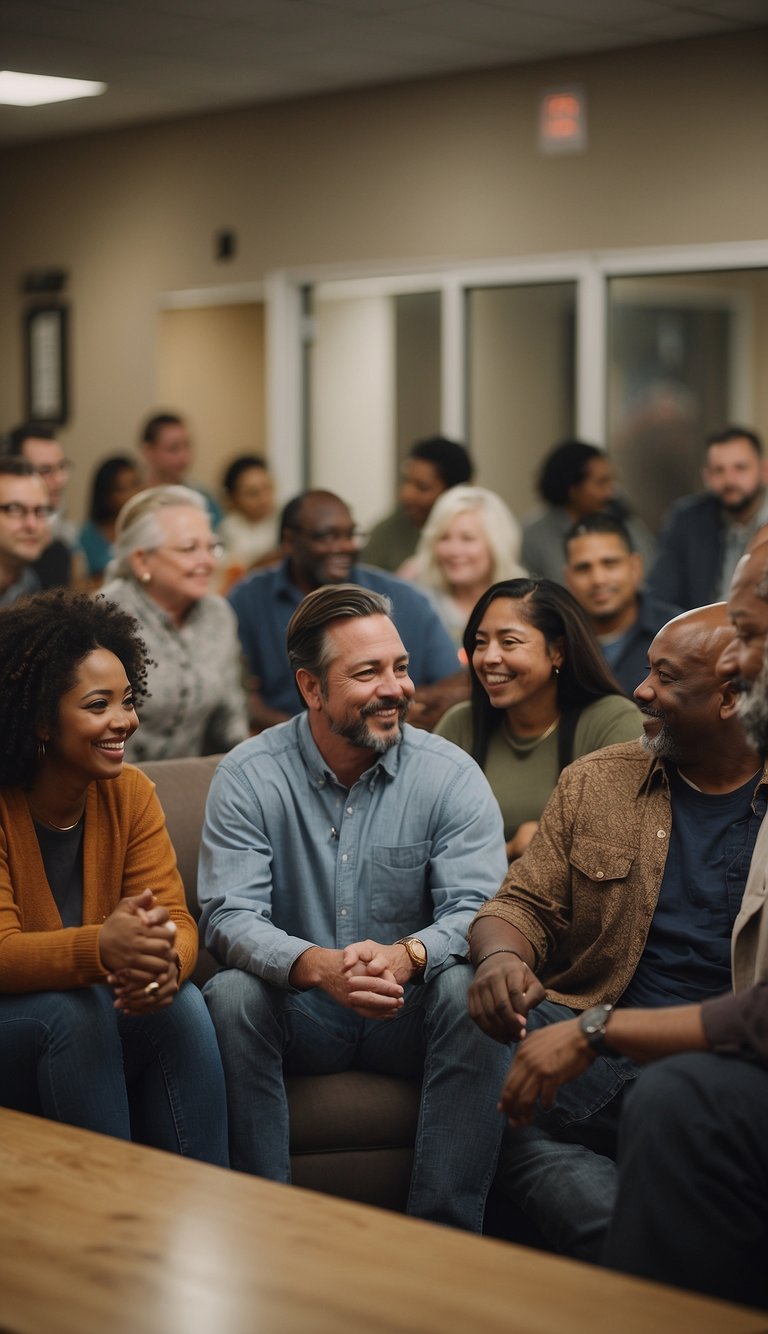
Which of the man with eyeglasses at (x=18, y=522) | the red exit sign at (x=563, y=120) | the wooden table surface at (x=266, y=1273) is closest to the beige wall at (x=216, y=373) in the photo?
the red exit sign at (x=563, y=120)

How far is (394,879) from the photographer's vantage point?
305 cm

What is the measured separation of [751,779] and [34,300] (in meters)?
7.33

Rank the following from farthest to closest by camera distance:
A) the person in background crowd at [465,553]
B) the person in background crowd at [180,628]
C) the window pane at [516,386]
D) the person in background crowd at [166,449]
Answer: the person in background crowd at [166,449], the window pane at [516,386], the person in background crowd at [465,553], the person in background crowd at [180,628]

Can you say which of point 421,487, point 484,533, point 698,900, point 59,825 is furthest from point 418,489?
point 698,900

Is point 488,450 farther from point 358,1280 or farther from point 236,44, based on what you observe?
point 358,1280

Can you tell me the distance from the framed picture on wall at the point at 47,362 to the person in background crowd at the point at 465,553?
421cm

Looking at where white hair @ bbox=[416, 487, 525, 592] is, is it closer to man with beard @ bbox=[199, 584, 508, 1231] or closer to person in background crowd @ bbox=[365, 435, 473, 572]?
person in background crowd @ bbox=[365, 435, 473, 572]

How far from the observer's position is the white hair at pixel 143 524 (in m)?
4.55

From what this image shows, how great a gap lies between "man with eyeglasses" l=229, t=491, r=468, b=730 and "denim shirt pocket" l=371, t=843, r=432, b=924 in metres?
1.80

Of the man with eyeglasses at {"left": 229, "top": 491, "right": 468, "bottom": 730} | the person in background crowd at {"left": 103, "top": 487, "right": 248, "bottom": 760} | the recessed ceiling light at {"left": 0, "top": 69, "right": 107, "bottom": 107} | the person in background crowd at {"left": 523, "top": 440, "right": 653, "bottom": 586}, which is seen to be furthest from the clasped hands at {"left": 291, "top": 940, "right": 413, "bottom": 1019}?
the recessed ceiling light at {"left": 0, "top": 69, "right": 107, "bottom": 107}

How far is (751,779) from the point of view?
2.82 metres

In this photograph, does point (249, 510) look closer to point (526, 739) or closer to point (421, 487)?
point (421, 487)

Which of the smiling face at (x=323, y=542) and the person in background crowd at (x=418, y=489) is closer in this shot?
the smiling face at (x=323, y=542)

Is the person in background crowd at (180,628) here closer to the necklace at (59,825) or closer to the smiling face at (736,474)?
the necklace at (59,825)
